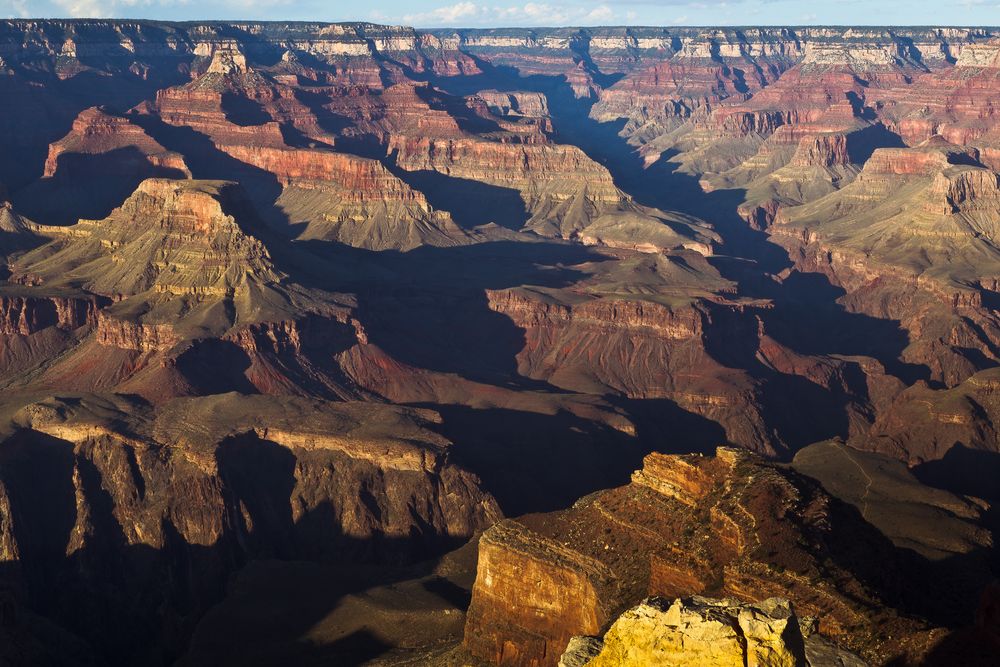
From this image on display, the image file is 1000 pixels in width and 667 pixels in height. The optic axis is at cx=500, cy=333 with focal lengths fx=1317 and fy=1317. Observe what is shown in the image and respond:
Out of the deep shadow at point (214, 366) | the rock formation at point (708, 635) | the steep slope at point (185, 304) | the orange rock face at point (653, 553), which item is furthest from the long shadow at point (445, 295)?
the rock formation at point (708, 635)

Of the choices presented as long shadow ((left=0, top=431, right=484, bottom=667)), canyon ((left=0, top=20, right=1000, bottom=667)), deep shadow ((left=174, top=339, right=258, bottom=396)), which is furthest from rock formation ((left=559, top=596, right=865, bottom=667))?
deep shadow ((left=174, top=339, right=258, bottom=396))

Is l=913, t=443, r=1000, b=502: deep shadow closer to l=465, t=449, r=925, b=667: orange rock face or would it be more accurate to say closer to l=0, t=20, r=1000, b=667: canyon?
l=0, t=20, r=1000, b=667: canyon

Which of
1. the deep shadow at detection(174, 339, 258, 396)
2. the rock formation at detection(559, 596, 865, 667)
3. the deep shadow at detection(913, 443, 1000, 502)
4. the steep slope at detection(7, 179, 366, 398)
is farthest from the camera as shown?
the steep slope at detection(7, 179, 366, 398)

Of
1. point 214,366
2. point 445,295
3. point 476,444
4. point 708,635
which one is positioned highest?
point 708,635

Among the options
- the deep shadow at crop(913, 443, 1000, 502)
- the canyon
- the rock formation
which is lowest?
the deep shadow at crop(913, 443, 1000, 502)

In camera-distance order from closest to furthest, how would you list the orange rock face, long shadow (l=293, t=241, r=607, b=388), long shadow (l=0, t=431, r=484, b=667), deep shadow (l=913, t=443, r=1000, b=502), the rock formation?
the rock formation < the orange rock face < long shadow (l=0, t=431, r=484, b=667) < deep shadow (l=913, t=443, r=1000, b=502) < long shadow (l=293, t=241, r=607, b=388)

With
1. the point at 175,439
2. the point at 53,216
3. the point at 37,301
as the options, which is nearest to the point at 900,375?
the point at 175,439

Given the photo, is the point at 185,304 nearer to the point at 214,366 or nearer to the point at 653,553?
the point at 214,366

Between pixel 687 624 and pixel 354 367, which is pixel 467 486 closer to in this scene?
pixel 354 367

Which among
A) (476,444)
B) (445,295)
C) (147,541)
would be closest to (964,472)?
(476,444)

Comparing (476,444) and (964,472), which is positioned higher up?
(476,444)

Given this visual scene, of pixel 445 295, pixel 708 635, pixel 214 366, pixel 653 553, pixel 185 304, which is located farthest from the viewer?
pixel 445 295
